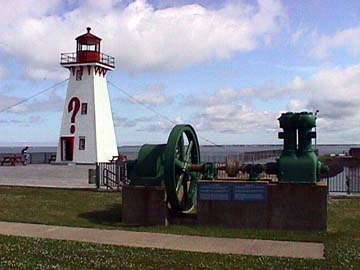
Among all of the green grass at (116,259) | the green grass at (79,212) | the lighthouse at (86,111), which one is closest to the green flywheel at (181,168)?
the green grass at (79,212)

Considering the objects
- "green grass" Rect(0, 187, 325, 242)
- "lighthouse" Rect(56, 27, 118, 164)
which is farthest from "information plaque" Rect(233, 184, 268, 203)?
"lighthouse" Rect(56, 27, 118, 164)

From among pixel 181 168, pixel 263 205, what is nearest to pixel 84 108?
pixel 181 168

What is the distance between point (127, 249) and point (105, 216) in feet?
17.6

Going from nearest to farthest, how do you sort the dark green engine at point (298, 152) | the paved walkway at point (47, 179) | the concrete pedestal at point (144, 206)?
the dark green engine at point (298, 152) < the concrete pedestal at point (144, 206) < the paved walkway at point (47, 179)

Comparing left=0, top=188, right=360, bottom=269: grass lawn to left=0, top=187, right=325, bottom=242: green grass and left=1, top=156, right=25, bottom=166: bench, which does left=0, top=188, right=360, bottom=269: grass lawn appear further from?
left=1, top=156, right=25, bottom=166: bench

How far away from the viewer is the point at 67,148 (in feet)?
158

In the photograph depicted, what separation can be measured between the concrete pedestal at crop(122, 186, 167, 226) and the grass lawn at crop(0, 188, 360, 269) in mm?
456

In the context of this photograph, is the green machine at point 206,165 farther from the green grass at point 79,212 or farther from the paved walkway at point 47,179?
the paved walkway at point 47,179

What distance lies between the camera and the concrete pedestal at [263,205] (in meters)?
13.1

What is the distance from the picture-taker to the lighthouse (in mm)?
46906

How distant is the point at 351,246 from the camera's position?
10.6 metres

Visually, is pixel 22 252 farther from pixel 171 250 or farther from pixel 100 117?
pixel 100 117

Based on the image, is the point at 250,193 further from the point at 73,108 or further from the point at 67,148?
the point at 67,148

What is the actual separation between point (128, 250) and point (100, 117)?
1499 inches
